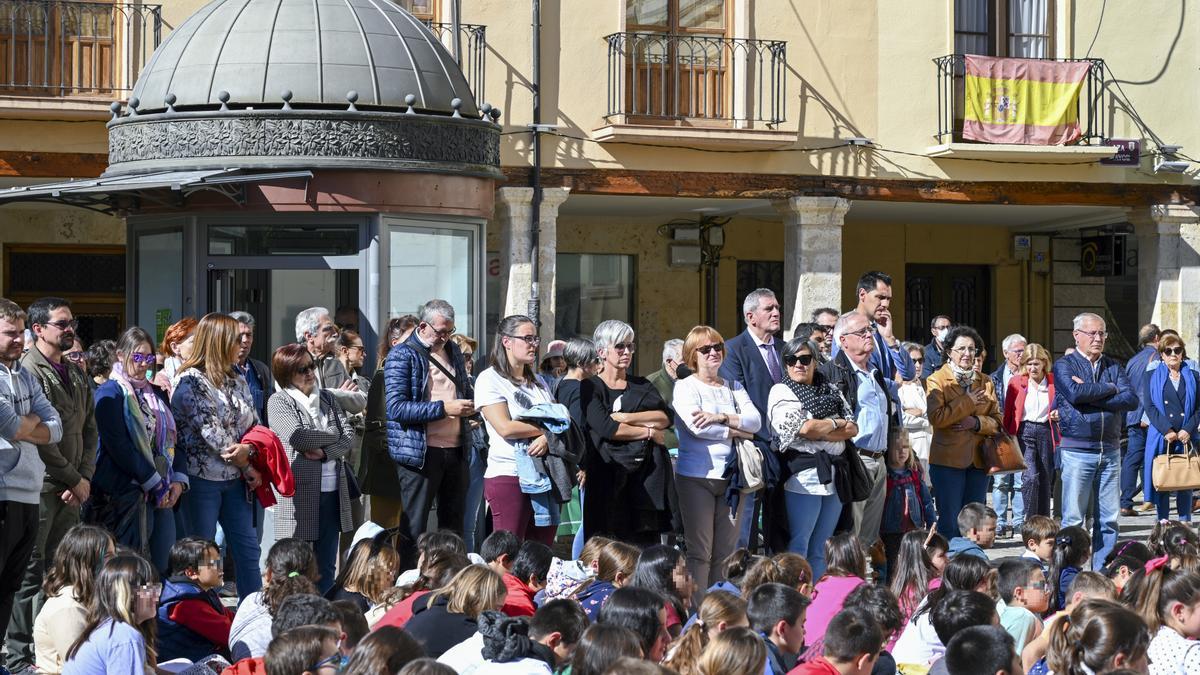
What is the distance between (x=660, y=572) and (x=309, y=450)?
261 centimetres

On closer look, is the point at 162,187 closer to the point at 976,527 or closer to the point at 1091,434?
the point at 976,527

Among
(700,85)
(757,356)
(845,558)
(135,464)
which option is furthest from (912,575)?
(700,85)

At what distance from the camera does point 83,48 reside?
17297 mm

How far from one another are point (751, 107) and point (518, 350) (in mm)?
10625

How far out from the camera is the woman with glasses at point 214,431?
8117 millimetres

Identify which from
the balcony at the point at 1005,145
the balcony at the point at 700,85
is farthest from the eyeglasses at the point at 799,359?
the balcony at the point at 1005,145

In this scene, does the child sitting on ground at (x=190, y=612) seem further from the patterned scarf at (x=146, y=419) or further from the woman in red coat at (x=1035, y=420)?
the woman in red coat at (x=1035, y=420)

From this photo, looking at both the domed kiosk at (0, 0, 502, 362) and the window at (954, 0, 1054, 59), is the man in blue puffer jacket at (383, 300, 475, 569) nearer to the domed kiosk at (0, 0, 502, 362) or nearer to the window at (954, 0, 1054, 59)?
the domed kiosk at (0, 0, 502, 362)

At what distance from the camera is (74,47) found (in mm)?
17266

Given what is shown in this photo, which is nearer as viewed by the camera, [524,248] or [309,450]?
[309,450]

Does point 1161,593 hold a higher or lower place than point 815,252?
lower

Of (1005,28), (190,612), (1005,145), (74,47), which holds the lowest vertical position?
(190,612)

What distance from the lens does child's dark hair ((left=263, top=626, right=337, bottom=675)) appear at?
4.84 m

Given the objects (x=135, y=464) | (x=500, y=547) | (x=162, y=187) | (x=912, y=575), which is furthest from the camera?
(x=162, y=187)
